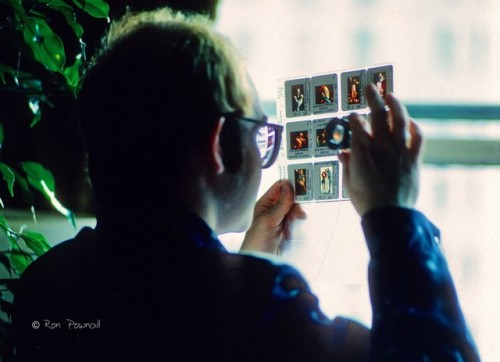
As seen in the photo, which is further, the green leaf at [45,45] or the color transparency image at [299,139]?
the green leaf at [45,45]

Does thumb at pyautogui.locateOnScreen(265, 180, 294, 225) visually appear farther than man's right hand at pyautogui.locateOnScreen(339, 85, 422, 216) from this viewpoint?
Yes

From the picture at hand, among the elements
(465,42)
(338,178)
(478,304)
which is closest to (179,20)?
(338,178)

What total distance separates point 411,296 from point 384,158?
174 millimetres

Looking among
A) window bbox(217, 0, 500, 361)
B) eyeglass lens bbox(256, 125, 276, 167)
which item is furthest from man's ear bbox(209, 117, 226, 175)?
window bbox(217, 0, 500, 361)

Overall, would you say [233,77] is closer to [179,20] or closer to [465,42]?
[179,20]

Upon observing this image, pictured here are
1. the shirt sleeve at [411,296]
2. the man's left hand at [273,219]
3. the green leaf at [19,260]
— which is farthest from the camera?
the green leaf at [19,260]

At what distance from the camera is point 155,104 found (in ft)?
2.18

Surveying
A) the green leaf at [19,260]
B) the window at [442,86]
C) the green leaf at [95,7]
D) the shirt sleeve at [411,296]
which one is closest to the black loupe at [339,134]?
the shirt sleeve at [411,296]

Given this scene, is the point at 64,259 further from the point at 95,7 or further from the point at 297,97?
the point at 95,7

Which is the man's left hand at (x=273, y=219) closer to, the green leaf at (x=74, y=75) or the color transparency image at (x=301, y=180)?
the color transparency image at (x=301, y=180)

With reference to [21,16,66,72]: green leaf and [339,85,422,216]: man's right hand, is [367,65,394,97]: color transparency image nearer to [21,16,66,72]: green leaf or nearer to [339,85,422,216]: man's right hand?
[339,85,422,216]: man's right hand

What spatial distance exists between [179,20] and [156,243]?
33 centimetres

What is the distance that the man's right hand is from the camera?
0.63m

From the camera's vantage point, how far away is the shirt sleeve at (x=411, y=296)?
1.77 feet
